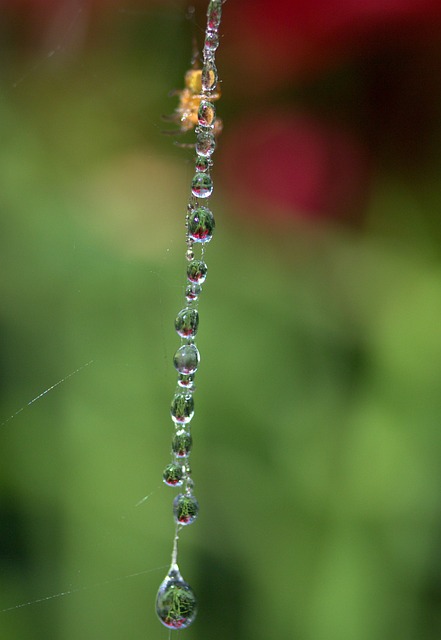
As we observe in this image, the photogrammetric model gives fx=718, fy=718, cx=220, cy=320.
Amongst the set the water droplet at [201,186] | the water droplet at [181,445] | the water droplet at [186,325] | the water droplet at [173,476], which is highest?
the water droplet at [201,186]

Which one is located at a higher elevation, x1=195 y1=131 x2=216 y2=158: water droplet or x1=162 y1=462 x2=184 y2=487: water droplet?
x1=195 y1=131 x2=216 y2=158: water droplet

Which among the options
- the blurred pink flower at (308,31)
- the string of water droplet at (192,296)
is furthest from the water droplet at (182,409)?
the blurred pink flower at (308,31)

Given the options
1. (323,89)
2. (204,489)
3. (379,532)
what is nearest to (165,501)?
(204,489)

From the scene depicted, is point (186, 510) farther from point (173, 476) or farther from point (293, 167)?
point (293, 167)

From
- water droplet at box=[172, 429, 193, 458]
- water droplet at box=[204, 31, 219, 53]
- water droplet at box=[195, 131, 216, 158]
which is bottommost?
water droplet at box=[172, 429, 193, 458]

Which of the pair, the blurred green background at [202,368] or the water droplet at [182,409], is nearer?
the water droplet at [182,409]

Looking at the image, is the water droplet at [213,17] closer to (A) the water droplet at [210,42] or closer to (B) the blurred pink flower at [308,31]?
(A) the water droplet at [210,42]

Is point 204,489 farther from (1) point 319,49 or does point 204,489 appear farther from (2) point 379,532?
(1) point 319,49

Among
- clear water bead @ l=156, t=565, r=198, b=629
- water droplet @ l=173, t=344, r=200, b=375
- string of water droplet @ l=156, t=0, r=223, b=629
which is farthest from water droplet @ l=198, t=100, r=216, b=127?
clear water bead @ l=156, t=565, r=198, b=629

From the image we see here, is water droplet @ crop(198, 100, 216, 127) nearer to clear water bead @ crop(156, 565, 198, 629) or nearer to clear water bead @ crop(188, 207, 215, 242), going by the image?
clear water bead @ crop(188, 207, 215, 242)
